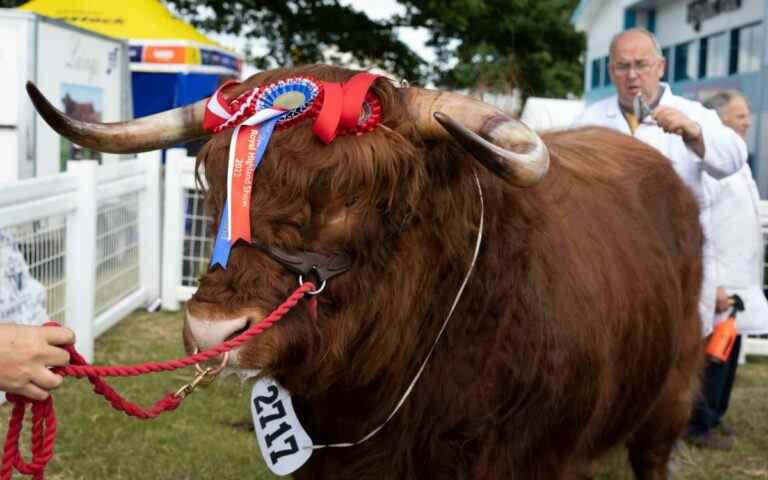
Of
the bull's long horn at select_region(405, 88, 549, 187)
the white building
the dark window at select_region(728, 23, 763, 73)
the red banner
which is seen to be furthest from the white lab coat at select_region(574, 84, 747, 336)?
the dark window at select_region(728, 23, 763, 73)

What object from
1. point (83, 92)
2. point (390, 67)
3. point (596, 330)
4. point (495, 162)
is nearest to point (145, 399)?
point (596, 330)

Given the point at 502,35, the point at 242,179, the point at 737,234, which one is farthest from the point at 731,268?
the point at 502,35

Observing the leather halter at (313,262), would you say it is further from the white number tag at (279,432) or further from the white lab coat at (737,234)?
the white lab coat at (737,234)

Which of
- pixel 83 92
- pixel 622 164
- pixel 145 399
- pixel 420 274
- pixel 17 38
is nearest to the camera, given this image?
pixel 420 274

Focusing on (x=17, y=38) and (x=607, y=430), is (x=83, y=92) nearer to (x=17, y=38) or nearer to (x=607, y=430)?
(x=17, y=38)

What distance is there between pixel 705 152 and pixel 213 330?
308 cm

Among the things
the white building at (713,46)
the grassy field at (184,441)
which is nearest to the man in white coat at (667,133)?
the grassy field at (184,441)

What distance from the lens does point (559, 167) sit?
3.76 m

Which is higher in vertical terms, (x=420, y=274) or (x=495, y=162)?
(x=495, y=162)

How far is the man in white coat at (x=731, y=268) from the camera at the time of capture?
5660 millimetres

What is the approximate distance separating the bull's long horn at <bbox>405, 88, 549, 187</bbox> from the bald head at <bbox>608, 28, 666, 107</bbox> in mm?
2623

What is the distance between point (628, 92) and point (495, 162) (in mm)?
2932

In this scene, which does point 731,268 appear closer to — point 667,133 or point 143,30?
point 667,133

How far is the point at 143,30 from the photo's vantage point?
46.6 ft
